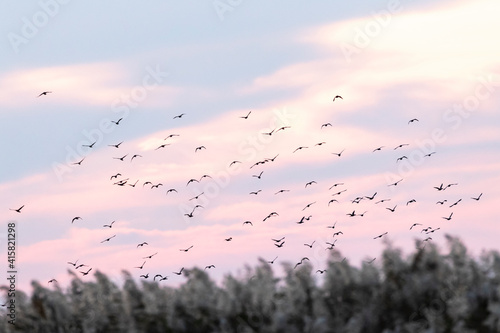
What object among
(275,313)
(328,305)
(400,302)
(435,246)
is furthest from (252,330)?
(435,246)

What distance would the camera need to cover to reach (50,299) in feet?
47.9

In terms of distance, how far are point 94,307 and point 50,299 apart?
0.90 meters

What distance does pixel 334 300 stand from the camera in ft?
42.6

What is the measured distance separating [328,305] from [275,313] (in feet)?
2.94

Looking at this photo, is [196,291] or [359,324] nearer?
[359,324]

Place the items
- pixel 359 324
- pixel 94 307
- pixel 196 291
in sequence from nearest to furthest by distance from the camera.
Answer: pixel 359 324
pixel 196 291
pixel 94 307

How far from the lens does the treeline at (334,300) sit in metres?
12.3

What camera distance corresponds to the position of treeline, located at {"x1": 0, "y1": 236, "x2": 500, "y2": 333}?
40.3 ft

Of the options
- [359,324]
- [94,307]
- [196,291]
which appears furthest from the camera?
[94,307]

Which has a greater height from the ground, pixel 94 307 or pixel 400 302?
pixel 94 307

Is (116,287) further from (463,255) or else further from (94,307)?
(463,255)

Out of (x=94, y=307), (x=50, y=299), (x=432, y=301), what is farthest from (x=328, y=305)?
(x=50, y=299)

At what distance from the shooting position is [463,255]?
13.0 m

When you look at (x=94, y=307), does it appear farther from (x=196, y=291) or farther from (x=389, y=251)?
(x=389, y=251)
